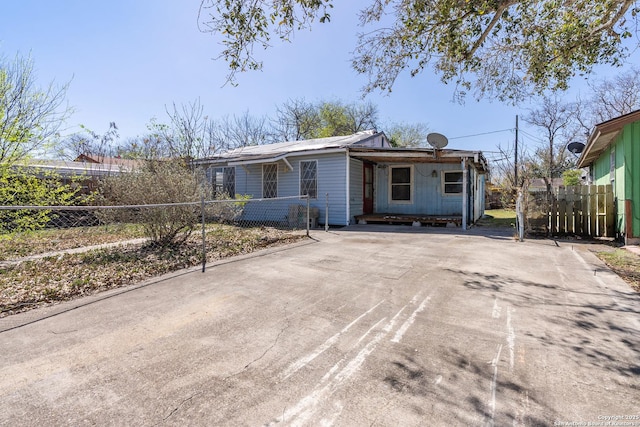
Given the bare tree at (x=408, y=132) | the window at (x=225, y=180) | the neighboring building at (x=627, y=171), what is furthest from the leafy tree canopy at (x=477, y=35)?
the bare tree at (x=408, y=132)

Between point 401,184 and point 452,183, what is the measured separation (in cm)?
197

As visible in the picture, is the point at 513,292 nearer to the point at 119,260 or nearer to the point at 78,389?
the point at 78,389

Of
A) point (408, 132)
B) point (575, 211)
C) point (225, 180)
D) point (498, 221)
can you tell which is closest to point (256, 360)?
point (575, 211)

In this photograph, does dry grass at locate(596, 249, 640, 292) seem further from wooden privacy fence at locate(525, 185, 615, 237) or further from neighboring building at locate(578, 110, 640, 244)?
wooden privacy fence at locate(525, 185, 615, 237)

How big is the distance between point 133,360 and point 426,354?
233 cm

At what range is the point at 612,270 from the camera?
514cm

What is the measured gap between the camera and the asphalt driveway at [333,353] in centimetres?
189

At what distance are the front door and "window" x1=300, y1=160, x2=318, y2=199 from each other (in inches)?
81.7

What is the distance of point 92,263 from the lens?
18.7 feet

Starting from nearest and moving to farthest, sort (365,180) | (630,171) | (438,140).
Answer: (630,171) → (438,140) → (365,180)

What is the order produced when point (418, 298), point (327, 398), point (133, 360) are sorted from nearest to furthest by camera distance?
point (327, 398)
point (133, 360)
point (418, 298)

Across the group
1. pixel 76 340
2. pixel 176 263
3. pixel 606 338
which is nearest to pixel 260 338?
pixel 76 340

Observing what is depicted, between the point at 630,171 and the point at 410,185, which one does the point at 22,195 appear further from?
the point at 630,171

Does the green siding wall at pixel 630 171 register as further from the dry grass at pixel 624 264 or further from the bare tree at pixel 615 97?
the bare tree at pixel 615 97
